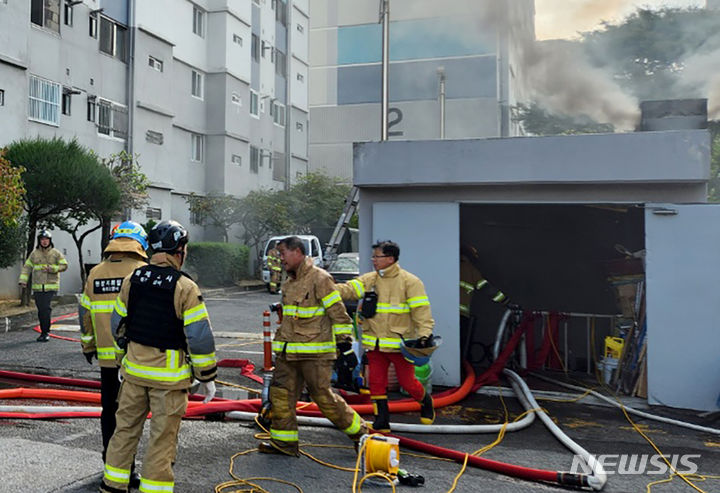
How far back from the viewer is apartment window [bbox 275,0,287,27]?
36.7m

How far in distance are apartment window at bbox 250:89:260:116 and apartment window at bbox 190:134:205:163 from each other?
4369 millimetres

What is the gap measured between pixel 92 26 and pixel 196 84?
740 cm

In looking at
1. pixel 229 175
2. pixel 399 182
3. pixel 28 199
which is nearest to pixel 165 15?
pixel 229 175

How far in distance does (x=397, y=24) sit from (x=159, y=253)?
37.9 m

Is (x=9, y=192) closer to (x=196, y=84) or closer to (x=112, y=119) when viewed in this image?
(x=112, y=119)

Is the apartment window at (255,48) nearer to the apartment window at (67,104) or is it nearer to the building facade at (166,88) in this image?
the building facade at (166,88)

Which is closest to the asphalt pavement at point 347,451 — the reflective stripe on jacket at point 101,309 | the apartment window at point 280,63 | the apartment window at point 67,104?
the reflective stripe on jacket at point 101,309

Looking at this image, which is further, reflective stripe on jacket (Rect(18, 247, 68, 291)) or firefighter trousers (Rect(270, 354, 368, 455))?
reflective stripe on jacket (Rect(18, 247, 68, 291))

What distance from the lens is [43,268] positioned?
10.4m

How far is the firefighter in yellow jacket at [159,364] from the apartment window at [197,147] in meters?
25.9

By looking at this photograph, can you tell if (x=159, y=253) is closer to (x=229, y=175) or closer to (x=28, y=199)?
(x=28, y=199)

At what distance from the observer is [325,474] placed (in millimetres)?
4992

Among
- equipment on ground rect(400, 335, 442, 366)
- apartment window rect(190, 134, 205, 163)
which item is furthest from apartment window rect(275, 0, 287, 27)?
equipment on ground rect(400, 335, 442, 366)

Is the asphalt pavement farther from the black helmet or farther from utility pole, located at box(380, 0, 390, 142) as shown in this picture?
utility pole, located at box(380, 0, 390, 142)
